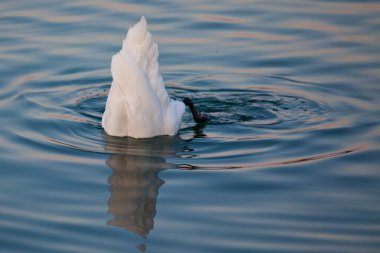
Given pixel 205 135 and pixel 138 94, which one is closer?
pixel 138 94

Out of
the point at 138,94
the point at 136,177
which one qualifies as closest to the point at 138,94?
the point at 138,94

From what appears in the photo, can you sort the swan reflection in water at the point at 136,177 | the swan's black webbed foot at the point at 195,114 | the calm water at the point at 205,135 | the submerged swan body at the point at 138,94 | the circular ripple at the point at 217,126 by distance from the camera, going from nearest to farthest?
1. the calm water at the point at 205,135
2. the swan reflection in water at the point at 136,177
3. the circular ripple at the point at 217,126
4. the submerged swan body at the point at 138,94
5. the swan's black webbed foot at the point at 195,114

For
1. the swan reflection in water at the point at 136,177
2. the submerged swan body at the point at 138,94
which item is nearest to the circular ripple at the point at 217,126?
the swan reflection in water at the point at 136,177

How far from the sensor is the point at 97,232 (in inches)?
306

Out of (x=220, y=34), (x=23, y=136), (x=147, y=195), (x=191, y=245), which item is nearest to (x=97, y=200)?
(x=147, y=195)

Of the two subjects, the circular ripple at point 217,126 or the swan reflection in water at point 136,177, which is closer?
the swan reflection in water at point 136,177

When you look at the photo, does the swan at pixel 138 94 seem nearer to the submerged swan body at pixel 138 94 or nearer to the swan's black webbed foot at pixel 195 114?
the submerged swan body at pixel 138 94

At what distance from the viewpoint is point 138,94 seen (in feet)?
32.3

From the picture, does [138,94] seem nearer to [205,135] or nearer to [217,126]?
[205,135]

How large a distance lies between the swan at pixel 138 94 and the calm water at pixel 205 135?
8.1 inches

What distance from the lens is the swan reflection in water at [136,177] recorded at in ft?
26.6

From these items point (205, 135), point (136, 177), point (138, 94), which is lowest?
point (136, 177)

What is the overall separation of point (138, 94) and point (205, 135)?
1.14m

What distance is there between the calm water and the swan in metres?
0.20
